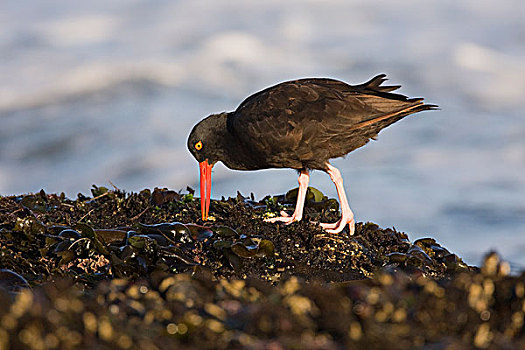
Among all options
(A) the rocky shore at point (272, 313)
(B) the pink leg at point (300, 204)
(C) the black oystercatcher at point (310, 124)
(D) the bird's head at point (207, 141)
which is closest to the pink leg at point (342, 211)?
(C) the black oystercatcher at point (310, 124)

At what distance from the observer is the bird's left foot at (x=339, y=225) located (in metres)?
6.64

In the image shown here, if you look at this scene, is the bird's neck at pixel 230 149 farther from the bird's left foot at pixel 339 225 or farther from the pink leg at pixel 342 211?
the bird's left foot at pixel 339 225

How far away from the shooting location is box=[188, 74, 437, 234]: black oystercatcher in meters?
6.79

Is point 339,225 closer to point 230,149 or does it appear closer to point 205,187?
point 205,187

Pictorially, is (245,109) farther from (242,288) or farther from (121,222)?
(242,288)

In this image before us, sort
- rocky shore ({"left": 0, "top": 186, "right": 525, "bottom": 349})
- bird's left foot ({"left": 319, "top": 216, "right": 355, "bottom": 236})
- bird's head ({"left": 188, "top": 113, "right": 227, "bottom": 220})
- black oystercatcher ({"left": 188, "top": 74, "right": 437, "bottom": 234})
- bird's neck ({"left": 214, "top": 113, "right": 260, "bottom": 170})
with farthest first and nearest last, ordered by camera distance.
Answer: bird's head ({"left": 188, "top": 113, "right": 227, "bottom": 220}) → bird's neck ({"left": 214, "top": 113, "right": 260, "bottom": 170}) → black oystercatcher ({"left": 188, "top": 74, "right": 437, "bottom": 234}) → bird's left foot ({"left": 319, "top": 216, "right": 355, "bottom": 236}) → rocky shore ({"left": 0, "top": 186, "right": 525, "bottom": 349})

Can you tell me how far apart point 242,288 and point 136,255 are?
126 inches

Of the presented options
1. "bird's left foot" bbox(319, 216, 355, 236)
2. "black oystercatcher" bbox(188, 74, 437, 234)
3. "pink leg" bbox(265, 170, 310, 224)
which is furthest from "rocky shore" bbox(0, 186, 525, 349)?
"black oystercatcher" bbox(188, 74, 437, 234)

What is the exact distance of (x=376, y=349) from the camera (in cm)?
194

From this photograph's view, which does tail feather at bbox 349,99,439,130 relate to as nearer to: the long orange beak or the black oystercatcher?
the black oystercatcher

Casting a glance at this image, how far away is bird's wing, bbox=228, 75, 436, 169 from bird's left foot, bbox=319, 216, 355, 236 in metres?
0.72

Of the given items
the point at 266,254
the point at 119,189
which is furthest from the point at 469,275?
the point at 119,189

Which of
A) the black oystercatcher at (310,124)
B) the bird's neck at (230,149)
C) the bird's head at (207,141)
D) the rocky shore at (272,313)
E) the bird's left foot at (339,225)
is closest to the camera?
the rocky shore at (272,313)

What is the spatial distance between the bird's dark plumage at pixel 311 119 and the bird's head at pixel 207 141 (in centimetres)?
22
